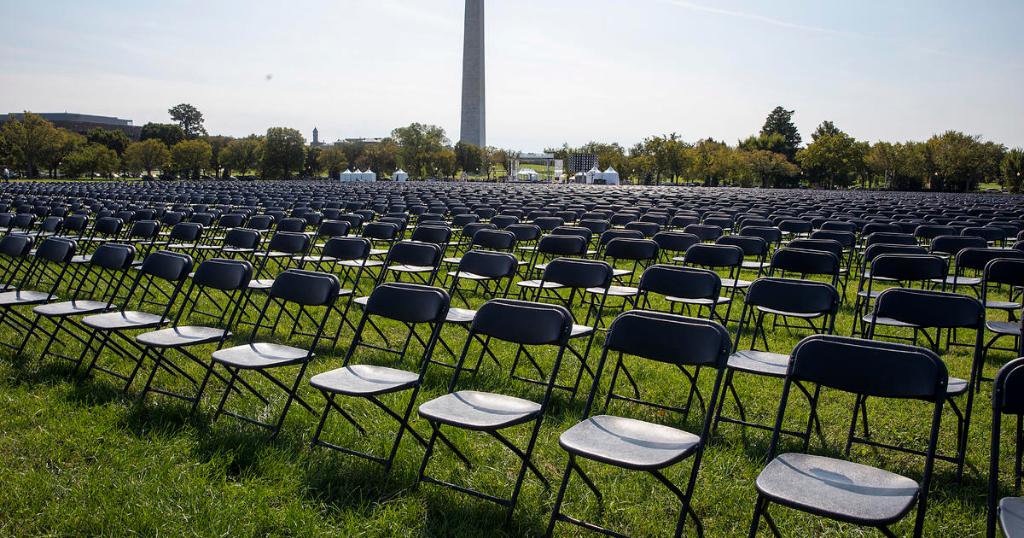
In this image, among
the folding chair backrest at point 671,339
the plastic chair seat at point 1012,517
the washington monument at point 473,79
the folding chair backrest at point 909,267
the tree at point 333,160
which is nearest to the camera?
the plastic chair seat at point 1012,517

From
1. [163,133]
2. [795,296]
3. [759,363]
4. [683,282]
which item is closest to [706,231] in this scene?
[683,282]

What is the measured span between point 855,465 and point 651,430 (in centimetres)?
89

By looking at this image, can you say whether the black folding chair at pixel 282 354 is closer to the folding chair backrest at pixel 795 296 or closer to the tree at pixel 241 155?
the folding chair backrest at pixel 795 296

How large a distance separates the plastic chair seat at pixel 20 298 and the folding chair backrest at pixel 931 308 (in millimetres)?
6661

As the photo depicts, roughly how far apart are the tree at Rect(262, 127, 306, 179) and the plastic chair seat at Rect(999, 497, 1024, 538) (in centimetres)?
7726

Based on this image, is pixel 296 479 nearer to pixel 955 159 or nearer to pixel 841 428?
pixel 841 428

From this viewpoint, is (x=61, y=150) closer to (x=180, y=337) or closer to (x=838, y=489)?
(x=180, y=337)

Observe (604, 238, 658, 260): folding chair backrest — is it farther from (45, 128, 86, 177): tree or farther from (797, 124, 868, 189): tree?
(797, 124, 868, 189): tree

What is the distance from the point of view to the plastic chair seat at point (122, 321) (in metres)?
4.89

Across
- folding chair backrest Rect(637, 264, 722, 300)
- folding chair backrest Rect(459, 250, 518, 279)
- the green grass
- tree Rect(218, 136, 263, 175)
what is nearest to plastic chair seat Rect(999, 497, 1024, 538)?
the green grass

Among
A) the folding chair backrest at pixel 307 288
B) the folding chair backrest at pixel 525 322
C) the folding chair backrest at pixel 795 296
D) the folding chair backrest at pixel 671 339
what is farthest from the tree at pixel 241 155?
the folding chair backrest at pixel 671 339

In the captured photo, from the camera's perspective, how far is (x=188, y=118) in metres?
114

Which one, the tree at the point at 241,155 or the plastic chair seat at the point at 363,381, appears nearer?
the plastic chair seat at the point at 363,381

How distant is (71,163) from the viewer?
5919 cm
